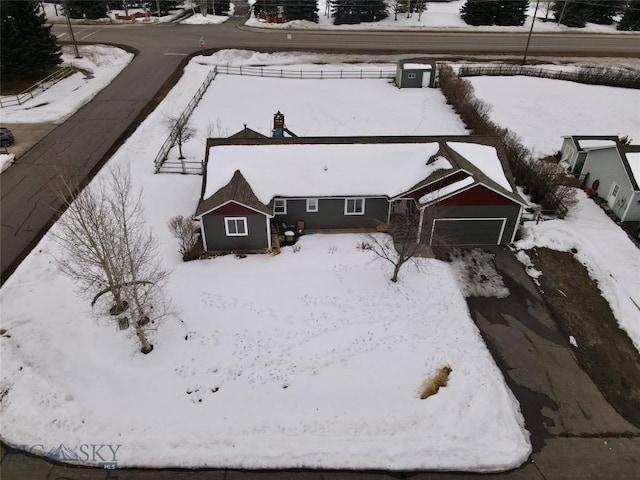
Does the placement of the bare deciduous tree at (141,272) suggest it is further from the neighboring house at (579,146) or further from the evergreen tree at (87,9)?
the evergreen tree at (87,9)

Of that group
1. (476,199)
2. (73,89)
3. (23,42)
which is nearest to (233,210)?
(476,199)

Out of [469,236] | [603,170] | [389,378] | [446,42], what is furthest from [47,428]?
[446,42]

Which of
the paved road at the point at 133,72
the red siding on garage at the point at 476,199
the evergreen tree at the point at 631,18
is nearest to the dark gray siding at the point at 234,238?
the red siding on garage at the point at 476,199

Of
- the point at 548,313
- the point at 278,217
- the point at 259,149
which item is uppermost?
the point at 259,149

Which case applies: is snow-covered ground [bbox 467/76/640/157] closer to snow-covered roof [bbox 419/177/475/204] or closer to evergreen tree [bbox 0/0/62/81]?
snow-covered roof [bbox 419/177/475/204]

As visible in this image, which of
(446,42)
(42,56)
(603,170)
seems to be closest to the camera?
(603,170)

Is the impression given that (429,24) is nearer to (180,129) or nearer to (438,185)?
(180,129)

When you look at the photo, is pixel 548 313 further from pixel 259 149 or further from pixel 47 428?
pixel 47 428
